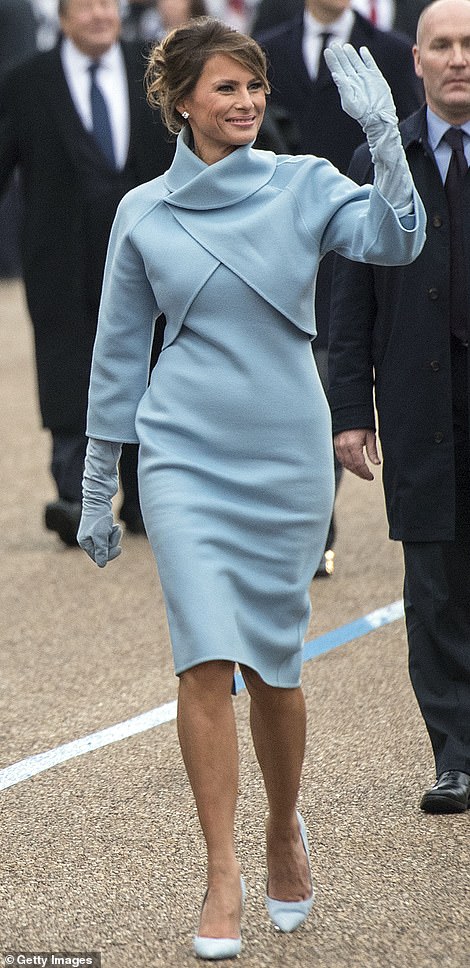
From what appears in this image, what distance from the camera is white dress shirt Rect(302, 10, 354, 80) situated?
24.0 feet

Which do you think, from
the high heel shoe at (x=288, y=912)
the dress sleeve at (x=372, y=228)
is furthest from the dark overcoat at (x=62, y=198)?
the high heel shoe at (x=288, y=912)

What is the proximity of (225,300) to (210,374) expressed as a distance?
0.49ft

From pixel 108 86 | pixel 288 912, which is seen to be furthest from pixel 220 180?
pixel 108 86

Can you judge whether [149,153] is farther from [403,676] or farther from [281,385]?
[281,385]

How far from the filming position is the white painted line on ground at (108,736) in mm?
5160

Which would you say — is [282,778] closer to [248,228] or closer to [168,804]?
[168,804]

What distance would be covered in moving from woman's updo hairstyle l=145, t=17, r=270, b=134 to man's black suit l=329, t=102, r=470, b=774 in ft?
2.55

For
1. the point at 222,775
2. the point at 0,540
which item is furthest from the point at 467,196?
the point at 0,540

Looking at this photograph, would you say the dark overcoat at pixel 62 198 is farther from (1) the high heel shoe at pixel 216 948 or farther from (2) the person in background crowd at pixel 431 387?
(1) the high heel shoe at pixel 216 948

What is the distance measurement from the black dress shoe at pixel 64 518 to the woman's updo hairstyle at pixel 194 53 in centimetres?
406

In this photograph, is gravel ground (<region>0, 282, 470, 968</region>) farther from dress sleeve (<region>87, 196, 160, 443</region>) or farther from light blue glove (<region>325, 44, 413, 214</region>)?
light blue glove (<region>325, 44, 413, 214</region>)

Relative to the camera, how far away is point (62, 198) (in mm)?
8031

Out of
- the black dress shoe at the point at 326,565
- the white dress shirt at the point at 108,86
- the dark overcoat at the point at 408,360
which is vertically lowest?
the black dress shoe at the point at 326,565

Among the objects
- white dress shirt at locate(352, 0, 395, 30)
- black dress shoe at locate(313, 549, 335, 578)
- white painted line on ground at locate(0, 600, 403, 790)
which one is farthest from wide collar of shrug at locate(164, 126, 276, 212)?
white dress shirt at locate(352, 0, 395, 30)
